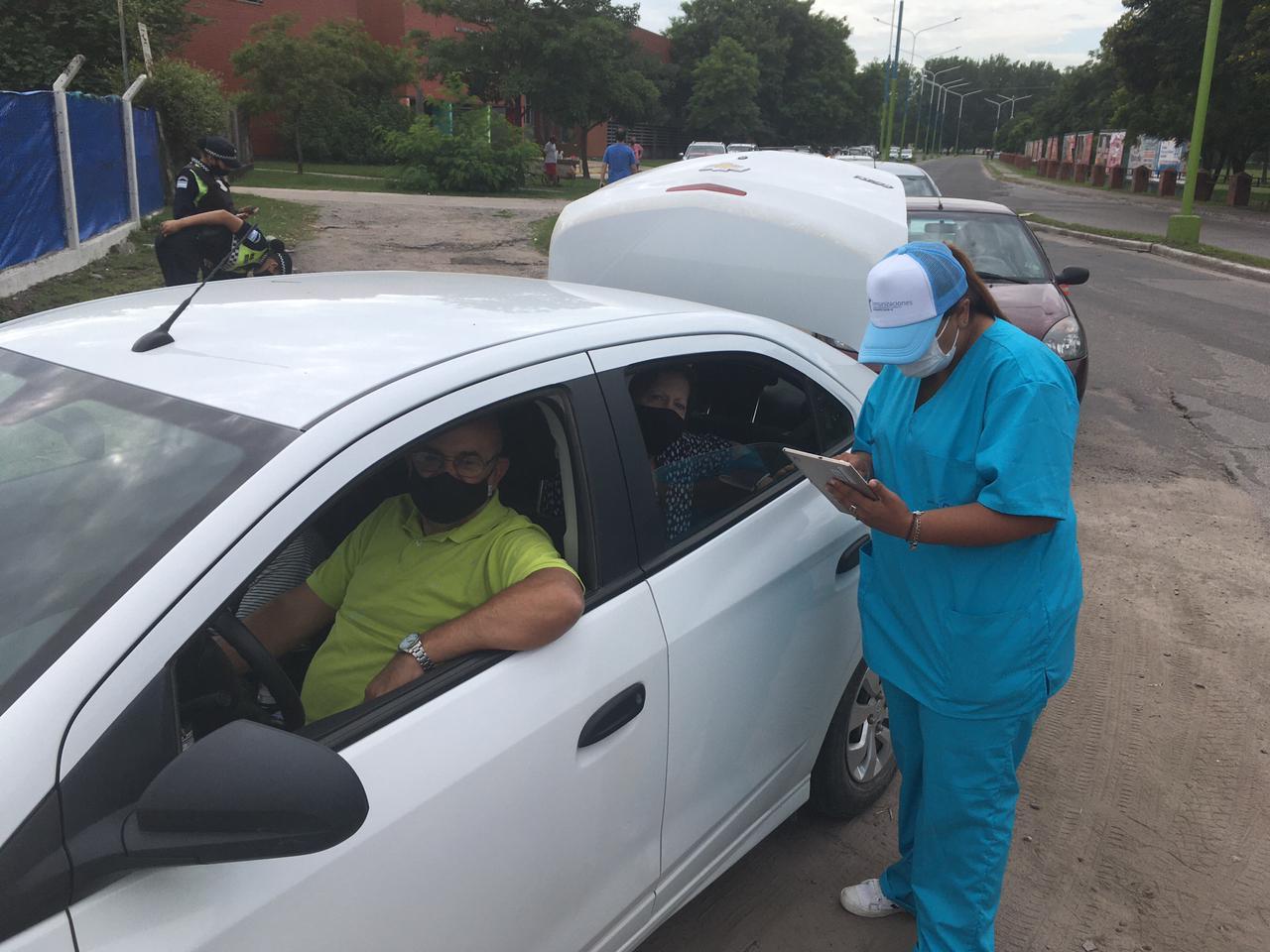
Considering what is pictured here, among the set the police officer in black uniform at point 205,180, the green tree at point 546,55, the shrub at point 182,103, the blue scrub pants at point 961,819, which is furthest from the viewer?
the green tree at point 546,55

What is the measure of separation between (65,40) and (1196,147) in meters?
21.0

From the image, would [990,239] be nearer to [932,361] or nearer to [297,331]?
[932,361]

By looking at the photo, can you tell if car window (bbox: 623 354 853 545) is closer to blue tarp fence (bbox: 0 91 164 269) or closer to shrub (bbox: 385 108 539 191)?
blue tarp fence (bbox: 0 91 164 269)

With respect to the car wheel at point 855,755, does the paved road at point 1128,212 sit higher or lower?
higher

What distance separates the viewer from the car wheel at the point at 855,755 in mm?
2938

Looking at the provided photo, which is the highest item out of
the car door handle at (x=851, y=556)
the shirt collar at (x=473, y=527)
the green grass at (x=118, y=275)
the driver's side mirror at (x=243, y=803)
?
the shirt collar at (x=473, y=527)

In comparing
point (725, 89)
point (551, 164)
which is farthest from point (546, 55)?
point (725, 89)

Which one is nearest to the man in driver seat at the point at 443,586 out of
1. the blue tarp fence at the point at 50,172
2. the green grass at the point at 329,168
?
the blue tarp fence at the point at 50,172

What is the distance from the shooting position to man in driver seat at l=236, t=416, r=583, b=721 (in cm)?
192

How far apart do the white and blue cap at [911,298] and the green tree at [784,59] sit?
64039 millimetres

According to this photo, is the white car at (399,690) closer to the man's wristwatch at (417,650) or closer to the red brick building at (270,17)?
the man's wristwatch at (417,650)

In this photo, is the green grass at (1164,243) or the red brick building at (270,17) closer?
the green grass at (1164,243)

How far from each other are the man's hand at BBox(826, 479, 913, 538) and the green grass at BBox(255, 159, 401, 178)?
2967 cm

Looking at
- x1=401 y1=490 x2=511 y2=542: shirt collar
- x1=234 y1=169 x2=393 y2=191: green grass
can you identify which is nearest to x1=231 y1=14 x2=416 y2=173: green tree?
x1=234 y1=169 x2=393 y2=191: green grass
